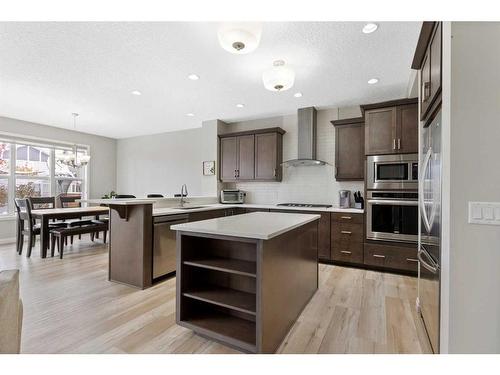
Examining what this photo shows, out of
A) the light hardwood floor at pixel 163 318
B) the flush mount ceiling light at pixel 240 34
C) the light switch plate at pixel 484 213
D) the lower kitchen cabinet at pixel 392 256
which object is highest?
the flush mount ceiling light at pixel 240 34

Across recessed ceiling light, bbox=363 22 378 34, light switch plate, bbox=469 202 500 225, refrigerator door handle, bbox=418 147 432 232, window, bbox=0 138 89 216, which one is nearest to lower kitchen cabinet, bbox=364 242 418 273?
refrigerator door handle, bbox=418 147 432 232

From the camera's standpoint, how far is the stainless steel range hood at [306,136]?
14.4 feet

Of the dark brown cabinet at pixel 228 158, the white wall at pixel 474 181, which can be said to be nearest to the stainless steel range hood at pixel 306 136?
the dark brown cabinet at pixel 228 158

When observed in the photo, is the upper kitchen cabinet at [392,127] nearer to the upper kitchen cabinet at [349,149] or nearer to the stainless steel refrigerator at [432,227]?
the upper kitchen cabinet at [349,149]

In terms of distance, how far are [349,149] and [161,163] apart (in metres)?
4.82

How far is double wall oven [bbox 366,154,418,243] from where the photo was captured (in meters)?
3.15

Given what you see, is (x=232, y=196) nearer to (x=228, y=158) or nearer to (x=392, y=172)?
(x=228, y=158)

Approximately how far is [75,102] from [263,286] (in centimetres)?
466

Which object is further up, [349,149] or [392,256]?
[349,149]

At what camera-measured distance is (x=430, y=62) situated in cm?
183

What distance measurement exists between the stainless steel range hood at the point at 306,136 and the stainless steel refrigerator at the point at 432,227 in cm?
240

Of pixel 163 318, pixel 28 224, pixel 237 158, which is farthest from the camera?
pixel 237 158

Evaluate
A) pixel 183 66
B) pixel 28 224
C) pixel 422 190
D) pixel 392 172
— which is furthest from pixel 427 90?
pixel 28 224
